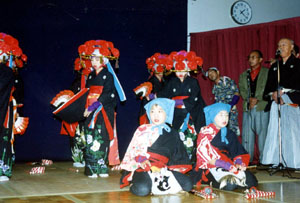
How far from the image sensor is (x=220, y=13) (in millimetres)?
7551

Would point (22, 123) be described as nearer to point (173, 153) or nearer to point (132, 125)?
point (132, 125)

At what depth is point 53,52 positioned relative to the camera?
6.37m

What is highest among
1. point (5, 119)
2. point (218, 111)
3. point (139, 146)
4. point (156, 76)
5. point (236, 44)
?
point (236, 44)

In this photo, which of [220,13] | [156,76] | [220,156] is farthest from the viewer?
[220,13]

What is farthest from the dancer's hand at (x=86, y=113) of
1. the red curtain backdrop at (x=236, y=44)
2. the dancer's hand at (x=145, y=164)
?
the red curtain backdrop at (x=236, y=44)

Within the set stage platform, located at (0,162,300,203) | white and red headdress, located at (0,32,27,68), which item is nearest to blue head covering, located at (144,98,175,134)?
stage platform, located at (0,162,300,203)

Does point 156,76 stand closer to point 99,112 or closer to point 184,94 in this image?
point 184,94

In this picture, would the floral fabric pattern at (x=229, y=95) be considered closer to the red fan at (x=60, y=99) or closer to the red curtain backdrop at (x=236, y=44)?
the red curtain backdrop at (x=236, y=44)

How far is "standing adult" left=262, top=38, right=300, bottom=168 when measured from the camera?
5055 millimetres

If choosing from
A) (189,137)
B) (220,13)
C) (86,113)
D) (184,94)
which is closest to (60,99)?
(86,113)

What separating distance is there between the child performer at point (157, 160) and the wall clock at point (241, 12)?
4.37 meters

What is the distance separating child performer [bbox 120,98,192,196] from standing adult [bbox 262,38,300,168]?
6.12 feet

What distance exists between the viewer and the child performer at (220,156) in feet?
12.1

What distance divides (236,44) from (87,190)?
386 cm
